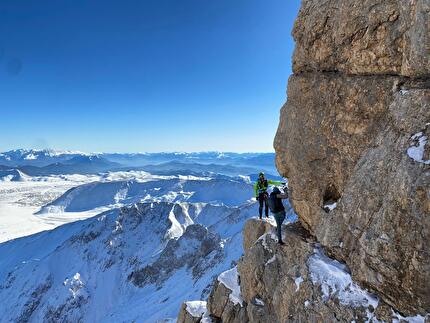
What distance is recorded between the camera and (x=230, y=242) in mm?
111000

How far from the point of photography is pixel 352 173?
14125 millimetres

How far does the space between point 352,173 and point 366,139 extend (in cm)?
165

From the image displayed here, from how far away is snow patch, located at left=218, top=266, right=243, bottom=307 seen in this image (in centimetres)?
2087

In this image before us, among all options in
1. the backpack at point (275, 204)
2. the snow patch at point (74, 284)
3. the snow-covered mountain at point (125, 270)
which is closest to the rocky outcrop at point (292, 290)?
the backpack at point (275, 204)

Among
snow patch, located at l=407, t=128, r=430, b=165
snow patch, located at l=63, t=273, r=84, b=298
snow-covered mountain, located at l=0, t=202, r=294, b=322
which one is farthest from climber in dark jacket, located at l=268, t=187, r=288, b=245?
snow patch, located at l=63, t=273, r=84, b=298

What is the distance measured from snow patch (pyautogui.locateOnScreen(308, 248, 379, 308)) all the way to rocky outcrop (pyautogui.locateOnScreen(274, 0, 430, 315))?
0.40m

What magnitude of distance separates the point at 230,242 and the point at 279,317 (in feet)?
318

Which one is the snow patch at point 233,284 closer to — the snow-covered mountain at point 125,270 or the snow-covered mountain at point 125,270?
the snow-covered mountain at point 125,270

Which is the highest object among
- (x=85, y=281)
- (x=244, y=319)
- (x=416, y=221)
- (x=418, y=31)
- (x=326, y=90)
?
(x=418, y=31)

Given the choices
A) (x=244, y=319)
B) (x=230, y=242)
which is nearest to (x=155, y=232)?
(x=230, y=242)

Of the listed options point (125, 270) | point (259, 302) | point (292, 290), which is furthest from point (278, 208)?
point (125, 270)

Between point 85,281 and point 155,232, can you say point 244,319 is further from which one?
point 155,232

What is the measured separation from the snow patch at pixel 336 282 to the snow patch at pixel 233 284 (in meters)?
7.42

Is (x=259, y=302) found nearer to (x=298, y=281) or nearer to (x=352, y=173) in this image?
(x=298, y=281)
